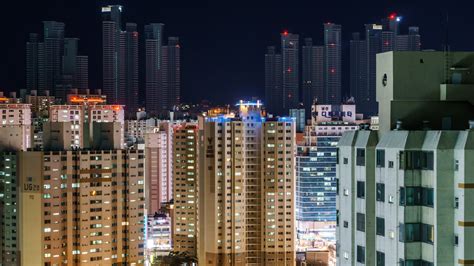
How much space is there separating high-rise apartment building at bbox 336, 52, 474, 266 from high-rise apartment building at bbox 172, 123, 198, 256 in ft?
50.7

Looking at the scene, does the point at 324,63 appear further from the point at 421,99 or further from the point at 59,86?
the point at 421,99

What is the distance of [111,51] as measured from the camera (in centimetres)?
3139

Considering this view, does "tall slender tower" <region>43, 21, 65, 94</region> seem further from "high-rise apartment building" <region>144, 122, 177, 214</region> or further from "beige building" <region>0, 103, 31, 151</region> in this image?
"high-rise apartment building" <region>144, 122, 177, 214</region>

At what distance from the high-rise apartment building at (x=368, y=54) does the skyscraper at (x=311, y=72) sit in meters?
1.12

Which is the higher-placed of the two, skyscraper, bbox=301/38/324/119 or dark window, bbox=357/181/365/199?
skyscraper, bbox=301/38/324/119

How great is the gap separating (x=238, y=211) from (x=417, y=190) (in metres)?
14.4

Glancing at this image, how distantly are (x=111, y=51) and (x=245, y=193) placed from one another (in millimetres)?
15290

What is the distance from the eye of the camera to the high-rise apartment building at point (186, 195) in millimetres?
19203

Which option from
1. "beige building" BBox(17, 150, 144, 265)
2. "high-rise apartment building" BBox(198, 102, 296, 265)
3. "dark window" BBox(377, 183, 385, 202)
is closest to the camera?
"dark window" BBox(377, 183, 385, 202)

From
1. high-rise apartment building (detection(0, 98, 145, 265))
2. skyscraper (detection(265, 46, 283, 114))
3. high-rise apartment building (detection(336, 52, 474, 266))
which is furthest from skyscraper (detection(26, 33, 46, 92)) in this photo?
high-rise apartment building (detection(336, 52, 474, 266))

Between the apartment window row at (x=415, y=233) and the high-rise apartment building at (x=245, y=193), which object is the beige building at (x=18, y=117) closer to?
the high-rise apartment building at (x=245, y=193)

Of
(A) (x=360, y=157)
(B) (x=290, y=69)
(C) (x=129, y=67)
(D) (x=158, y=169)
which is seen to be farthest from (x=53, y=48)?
(A) (x=360, y=157)

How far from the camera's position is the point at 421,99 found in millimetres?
3328

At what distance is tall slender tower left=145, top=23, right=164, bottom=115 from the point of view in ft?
107
